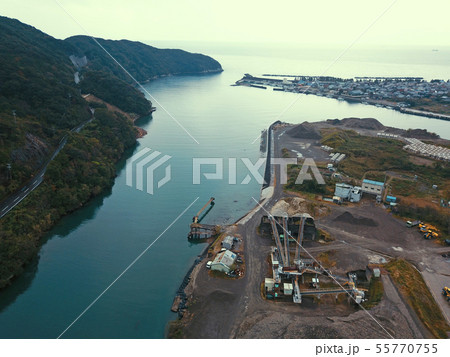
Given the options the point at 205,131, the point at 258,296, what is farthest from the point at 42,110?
the point at 258,296

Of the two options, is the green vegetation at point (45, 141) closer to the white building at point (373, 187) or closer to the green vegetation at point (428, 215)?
the white building at point (373, 187)

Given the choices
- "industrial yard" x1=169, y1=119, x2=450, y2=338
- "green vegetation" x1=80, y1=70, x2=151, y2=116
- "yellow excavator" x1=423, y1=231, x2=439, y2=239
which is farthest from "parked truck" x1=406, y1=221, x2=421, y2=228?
"green vegetation" x1=80, y1=70, x2=151, y2=116

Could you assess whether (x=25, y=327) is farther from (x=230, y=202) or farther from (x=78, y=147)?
(x=78, y=147)

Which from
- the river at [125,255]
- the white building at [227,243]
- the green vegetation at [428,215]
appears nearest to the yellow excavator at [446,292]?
the green vegetation at [428,215]

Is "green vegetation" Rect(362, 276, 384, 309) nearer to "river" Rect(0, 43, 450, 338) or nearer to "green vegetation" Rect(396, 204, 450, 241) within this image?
"green vegetation" Rect(396, 204, 450, 241)

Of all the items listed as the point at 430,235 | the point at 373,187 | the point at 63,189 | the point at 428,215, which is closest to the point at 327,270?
the point at 430,235
